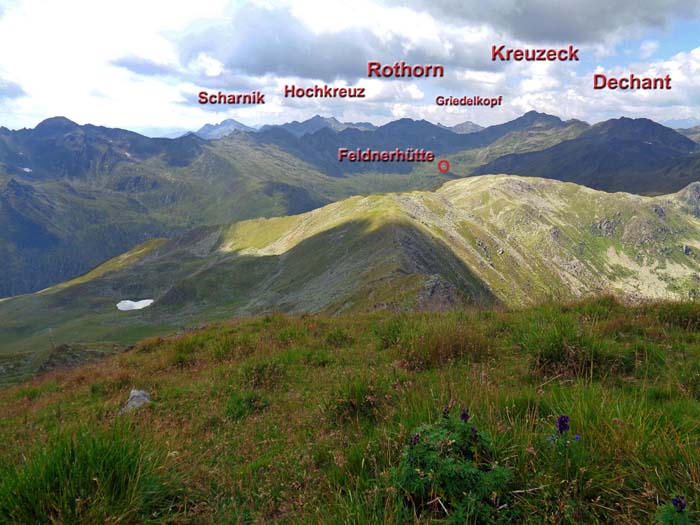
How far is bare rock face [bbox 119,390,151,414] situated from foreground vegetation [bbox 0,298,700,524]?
0.25 meters

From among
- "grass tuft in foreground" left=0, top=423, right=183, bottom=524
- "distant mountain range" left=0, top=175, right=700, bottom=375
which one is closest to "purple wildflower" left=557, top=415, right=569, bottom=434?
"grass tuft in foreground" left=0, top=423, right=183, bottom=524

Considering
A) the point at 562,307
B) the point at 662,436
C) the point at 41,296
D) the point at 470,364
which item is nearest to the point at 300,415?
the point at 470,364

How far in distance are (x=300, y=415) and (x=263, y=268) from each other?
142 metres

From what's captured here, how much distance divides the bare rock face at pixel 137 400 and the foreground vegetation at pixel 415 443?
25 cm

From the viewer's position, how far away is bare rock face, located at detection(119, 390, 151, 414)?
8438mm

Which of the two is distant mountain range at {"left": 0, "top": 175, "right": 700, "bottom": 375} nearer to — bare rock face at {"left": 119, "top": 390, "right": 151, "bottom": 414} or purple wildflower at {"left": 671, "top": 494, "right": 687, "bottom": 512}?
bare rock face at {"left": 119, "top": 390, "right": 151, "bottom": 414}

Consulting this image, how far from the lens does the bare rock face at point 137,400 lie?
27.7 feet

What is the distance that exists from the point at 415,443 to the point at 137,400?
25.1ft

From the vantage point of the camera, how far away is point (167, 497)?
4117 millimetres

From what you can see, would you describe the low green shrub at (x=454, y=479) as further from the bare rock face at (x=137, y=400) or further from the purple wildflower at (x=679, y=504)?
the bare rock face at (x=137, y=400)

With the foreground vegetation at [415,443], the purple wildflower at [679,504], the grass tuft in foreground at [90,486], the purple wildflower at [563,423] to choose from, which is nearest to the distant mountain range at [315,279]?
the foreground vegetation at [415,443]

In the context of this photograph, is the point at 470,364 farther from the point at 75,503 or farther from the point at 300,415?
the point at 75,503

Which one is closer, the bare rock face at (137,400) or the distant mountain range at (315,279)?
the bare rock face at (137,400)

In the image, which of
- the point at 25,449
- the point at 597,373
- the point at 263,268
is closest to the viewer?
the point at 25,449
